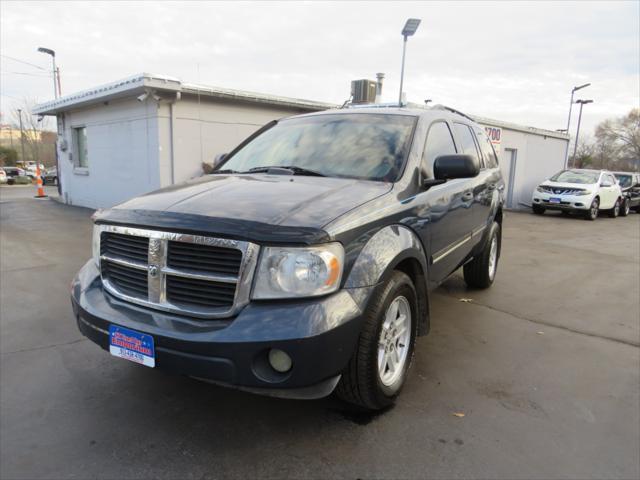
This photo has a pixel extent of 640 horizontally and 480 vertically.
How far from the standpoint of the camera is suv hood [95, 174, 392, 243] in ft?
7.25

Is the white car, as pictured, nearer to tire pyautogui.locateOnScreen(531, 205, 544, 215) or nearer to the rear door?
tire pyautogui.locateOnScreen(531, 205, 544, 215)

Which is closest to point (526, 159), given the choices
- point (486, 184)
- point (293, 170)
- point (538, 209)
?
point (538, 209)

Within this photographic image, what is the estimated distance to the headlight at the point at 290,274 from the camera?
2168 mm

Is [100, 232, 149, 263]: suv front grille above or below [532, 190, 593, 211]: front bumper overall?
above

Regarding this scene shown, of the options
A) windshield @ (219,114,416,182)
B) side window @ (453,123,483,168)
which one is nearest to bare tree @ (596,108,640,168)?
side window @ (453,123,483,168)

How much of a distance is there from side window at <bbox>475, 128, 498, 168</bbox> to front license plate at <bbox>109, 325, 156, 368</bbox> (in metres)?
4.13

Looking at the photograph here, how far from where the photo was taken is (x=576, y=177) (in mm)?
16016

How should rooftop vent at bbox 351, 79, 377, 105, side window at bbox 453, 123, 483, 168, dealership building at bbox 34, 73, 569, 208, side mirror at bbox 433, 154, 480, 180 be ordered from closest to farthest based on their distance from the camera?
side mirror at bbox 433, 154, 480, 180, side window at bbox 453, 123, 483, 168, dealership building at bbox 34, 73, 569, 208, rooftop vent at bbox 351, 79, 377, 105

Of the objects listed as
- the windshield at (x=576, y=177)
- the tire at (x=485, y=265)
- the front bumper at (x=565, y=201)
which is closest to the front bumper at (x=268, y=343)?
the tire at (x=485, y=265)

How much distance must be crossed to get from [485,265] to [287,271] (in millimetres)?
3863

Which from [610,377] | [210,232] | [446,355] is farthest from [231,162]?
[610,377]

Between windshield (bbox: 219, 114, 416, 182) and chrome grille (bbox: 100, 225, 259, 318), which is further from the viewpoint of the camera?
windshield (bbox: 219, 114, 416, 182)

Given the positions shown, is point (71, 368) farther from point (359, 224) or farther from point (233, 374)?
point (359, 224)

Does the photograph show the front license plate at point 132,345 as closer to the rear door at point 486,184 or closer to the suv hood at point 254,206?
the suv hood at point 254,206
